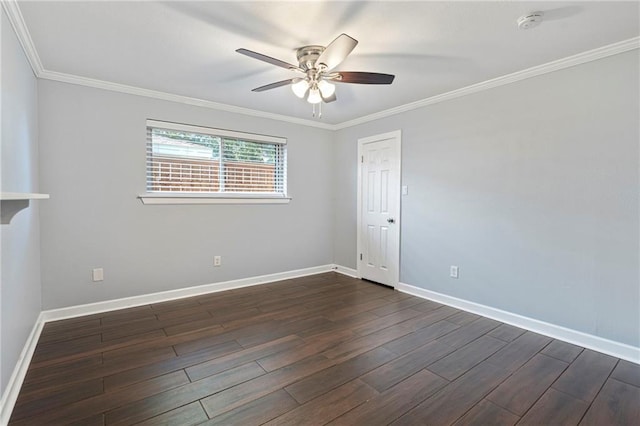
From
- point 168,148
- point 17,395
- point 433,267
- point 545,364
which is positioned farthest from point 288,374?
point 168,148

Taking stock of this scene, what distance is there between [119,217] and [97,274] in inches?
24.2

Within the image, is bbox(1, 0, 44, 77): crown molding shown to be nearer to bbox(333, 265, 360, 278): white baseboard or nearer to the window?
the window

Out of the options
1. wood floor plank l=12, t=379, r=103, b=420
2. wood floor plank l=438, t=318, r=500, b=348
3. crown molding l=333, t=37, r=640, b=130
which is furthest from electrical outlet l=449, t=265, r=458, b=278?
wood floor plank l=12, t=379, r=103, b=420

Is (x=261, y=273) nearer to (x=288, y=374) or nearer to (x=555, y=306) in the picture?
(x=288, y=374)

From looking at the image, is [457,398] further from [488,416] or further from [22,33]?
[22,33]

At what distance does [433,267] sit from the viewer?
12.1 feet

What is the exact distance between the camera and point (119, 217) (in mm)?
3293

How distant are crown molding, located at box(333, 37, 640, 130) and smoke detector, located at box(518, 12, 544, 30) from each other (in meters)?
0.81

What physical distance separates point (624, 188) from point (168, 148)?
433 centimetres

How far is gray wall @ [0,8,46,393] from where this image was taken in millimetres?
1837

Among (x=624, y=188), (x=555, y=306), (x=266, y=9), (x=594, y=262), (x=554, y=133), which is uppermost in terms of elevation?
(x=266, y=9)

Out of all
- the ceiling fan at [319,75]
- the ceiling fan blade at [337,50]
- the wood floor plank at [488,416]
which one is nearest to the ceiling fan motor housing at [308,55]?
the ceiling fan at [319,75]

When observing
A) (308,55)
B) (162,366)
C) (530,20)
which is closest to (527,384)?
(530,20)

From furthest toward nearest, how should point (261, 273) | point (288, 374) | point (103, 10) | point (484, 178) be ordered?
point (261, 273)
point (484, 178)
point (288, 374)
point (103, 10)
